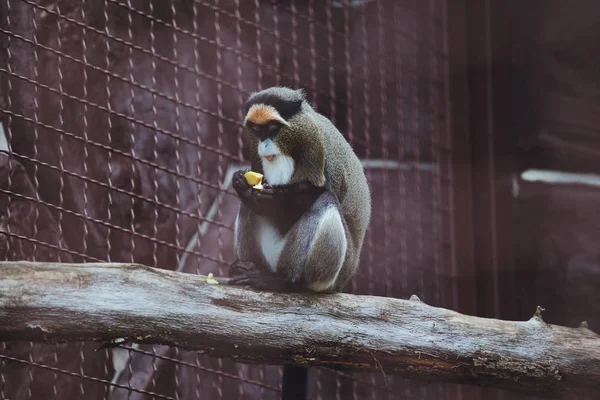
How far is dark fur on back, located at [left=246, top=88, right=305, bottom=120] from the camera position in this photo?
154 inches

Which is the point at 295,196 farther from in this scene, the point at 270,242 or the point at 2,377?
the point at 2,377

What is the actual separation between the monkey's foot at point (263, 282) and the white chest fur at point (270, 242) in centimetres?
36

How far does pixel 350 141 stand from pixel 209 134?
1241mm

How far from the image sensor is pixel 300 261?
155 inches

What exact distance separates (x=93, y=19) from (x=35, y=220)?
64.9 inches

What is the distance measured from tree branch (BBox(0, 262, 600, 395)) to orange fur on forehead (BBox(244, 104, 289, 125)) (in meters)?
0.87

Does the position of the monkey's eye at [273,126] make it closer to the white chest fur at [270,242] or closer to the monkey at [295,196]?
the monkey at [295,196]

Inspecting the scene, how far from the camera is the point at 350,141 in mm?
6125

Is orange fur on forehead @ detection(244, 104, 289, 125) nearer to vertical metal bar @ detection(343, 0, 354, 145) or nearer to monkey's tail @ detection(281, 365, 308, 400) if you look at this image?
monkey's tail @ detection(281, 365, 308, 400)

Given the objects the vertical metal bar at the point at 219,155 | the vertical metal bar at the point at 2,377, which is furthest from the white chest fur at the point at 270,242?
the vertical metal bar at the point at 2,377

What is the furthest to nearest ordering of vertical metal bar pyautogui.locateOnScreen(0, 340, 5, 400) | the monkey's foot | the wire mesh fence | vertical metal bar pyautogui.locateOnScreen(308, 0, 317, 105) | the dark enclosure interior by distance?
vertical metal bar pyautogui.locateOnScreen(308, 0, 317, 105)
the wire mesh fence
the dark enclosure interior
vertical metal bar pyautogui.locateOnScreen(0, 340, 5, 400)
the monkey's foot

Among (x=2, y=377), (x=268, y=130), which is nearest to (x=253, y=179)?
(x=268, y=130)

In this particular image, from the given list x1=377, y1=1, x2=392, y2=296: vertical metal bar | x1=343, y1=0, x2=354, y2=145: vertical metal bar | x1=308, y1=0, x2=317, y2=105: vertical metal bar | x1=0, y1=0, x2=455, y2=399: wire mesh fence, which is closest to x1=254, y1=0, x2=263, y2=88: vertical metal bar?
x1=0, y1=0, x2=455, y2=399: wire mesh fence

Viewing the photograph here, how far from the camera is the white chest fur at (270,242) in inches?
168
